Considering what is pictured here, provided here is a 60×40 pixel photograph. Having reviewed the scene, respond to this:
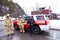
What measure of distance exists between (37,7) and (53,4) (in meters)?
4.17

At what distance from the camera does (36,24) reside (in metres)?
15.4

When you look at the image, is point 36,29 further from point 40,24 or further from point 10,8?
point 10,8

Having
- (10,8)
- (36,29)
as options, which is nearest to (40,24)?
(36,29)

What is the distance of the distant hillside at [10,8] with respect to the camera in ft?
134

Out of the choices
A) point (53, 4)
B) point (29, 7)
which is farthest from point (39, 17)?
point (29, 7)

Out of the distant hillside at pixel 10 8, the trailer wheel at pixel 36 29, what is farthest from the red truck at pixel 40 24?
the distant hillside at pixel 10 8

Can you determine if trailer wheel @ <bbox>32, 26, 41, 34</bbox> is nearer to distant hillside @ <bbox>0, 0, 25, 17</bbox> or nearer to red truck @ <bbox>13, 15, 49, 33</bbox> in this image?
red truck @ <bbox>13, 15, 49, 33</bbox>

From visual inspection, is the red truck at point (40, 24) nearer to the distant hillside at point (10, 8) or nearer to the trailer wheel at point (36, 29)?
the trailer wheel at point (36, 29)

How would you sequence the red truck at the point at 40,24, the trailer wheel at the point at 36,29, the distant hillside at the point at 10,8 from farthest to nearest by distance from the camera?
the distant hillside at the point at 10,8, the trailer wheel at the point at 36,29, the red truck at the point at 40,24

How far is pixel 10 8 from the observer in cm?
4169

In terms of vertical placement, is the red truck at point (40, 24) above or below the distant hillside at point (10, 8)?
below

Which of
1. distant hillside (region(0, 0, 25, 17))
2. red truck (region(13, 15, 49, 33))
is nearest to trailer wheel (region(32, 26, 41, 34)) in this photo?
red truck (region(13, 15, 49, 33))

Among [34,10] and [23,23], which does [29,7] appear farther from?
[23,23]

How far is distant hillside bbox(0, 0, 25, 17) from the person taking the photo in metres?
40.7
